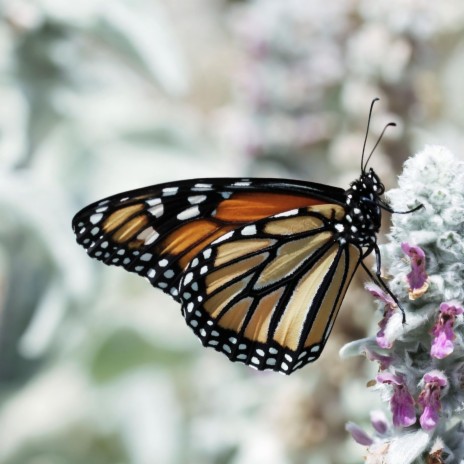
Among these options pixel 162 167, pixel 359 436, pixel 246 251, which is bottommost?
pixel 359 436

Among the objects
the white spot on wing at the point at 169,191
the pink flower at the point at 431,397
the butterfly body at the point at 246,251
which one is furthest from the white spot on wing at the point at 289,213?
the pink flower at the point at 431,397

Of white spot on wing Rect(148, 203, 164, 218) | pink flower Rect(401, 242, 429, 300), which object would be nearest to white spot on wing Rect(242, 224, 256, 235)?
white spot on wing Rect(148, 203, 164, 218)

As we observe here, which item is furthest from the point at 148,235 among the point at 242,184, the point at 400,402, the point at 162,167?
the point at 162,167

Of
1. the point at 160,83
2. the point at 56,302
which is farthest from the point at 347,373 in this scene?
the point at 160,83

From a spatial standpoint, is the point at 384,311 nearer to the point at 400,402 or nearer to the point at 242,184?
the point at 400,402

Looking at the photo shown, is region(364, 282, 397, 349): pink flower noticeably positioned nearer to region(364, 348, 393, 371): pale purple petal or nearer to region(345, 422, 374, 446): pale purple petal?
region(364, 348, 393, 371): pale purple petal
